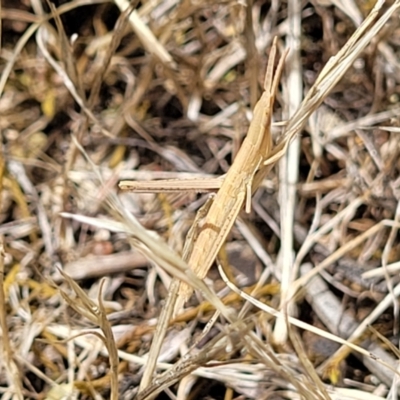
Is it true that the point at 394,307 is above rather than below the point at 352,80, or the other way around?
below

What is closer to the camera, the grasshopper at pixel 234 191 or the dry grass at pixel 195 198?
the grasshopper at pixel 234 191

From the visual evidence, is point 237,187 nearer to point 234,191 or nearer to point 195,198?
point 234,191

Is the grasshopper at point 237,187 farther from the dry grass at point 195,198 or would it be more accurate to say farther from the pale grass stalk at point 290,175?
the pale grass stalk at point 290,175

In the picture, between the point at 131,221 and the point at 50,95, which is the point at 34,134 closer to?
the point at 50,95

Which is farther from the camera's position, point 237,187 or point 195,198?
point 195,198

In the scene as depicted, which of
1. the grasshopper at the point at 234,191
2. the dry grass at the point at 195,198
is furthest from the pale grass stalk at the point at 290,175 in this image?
the grasshopper at the point at 234,191

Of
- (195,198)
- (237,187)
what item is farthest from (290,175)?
(237,187)

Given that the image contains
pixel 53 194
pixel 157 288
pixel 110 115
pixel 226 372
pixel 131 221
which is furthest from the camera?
pixel 110 115

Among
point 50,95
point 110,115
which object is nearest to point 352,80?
point 110,115

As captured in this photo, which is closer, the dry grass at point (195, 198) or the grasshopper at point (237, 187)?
the grasshopper at point (237, 187)
